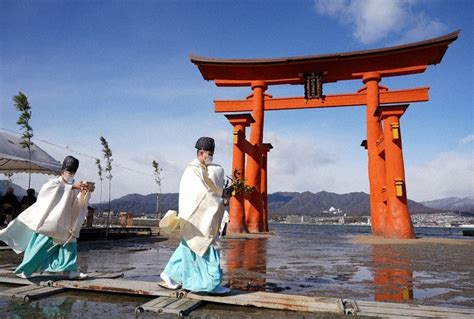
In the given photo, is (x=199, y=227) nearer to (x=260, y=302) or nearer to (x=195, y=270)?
(x=195, y=270)

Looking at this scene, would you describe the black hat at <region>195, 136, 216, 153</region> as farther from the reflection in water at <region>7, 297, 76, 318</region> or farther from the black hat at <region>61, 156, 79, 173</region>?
the reflection in water at <region>7, 297, 76, 318</region>

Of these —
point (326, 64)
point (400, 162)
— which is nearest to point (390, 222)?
point (400, 162)

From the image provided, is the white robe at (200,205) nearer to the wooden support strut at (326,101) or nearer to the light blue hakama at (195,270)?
the light blue hakama at (195,270)

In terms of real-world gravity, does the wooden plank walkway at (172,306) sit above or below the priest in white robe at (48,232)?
below

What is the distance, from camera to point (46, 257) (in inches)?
159

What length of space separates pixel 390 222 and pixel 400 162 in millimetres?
2639

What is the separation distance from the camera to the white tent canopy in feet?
43.1

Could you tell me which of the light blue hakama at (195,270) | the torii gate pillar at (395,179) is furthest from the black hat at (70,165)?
the torii gate pillar at (395,179)

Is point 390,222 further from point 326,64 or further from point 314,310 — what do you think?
point 314,310

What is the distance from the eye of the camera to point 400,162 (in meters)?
14.7

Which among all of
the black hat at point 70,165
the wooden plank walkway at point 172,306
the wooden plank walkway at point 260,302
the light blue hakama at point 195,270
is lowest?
the wooden plank walkway at point 172,306

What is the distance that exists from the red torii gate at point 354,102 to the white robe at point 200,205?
12.9 m

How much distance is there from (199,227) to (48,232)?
1867mm

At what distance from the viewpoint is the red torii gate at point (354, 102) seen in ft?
48.4
